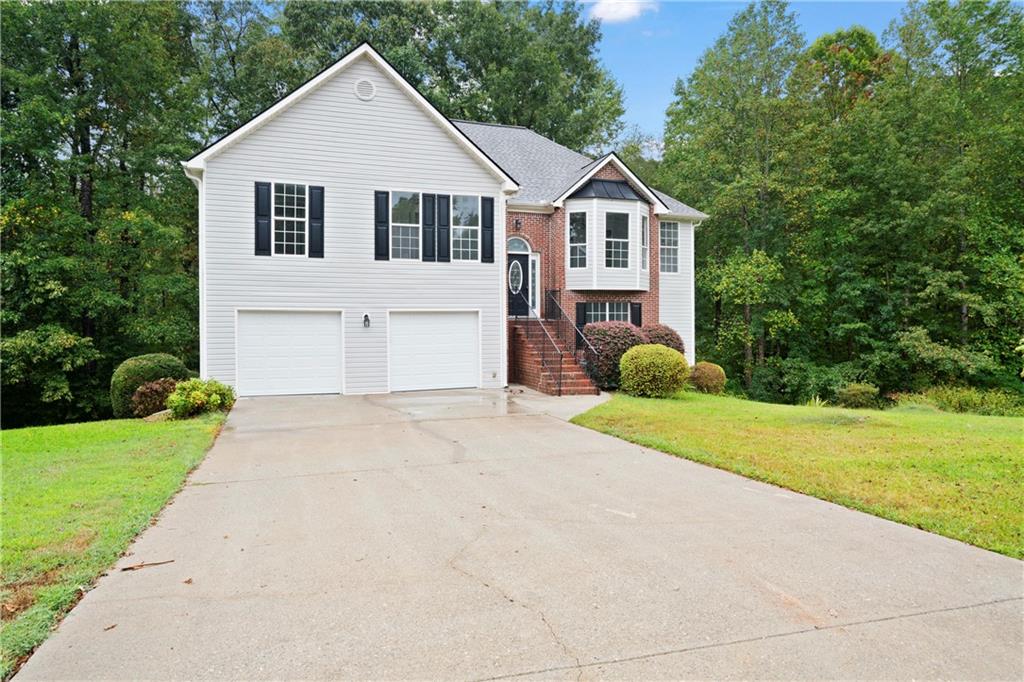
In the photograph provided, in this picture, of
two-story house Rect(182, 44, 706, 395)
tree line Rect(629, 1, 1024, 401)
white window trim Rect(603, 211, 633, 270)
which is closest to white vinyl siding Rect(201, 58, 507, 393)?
two-story house Rect(182, 44, 706, 395)

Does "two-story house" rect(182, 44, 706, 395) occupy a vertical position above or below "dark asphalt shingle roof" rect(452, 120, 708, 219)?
below

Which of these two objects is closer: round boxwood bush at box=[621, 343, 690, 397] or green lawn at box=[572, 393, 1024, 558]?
green lawn at box=[572, 393, 1024, 558]

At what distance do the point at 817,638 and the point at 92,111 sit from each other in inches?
970

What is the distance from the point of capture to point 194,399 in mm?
11641

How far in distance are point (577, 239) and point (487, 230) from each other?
363 cm

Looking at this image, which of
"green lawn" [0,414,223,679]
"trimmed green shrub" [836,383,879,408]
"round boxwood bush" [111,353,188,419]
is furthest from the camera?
"trimmed green shrub" [836,383,879,408]

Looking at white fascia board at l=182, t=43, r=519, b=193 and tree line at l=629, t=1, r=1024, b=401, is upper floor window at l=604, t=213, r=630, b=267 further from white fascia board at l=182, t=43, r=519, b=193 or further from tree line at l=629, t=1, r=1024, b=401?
tree line at l=629, t=1, r=1024, b=401

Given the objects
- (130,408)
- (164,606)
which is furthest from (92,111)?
(164,606)

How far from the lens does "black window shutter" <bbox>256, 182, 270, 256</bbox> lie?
1459cm

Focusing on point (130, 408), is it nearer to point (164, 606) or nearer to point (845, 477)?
point (164, 606)

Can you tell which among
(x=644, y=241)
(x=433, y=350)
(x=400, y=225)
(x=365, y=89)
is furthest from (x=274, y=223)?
(x=644, y=241)

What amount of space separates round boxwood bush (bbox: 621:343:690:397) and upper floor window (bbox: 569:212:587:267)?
495 cm

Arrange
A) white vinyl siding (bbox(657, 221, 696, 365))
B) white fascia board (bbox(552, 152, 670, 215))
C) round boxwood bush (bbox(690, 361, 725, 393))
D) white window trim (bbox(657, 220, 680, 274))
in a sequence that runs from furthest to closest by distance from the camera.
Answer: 1. white vinyl siding (bbox(657, 221, 696, 365))
2. white window trim (bbox(657, 220, 680, 274))
3. white fascia board (bbox(552, 152, 670, 215))
4. round boxwood bush (bbox(690, 361, 725, 393))

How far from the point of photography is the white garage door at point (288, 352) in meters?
14.6
